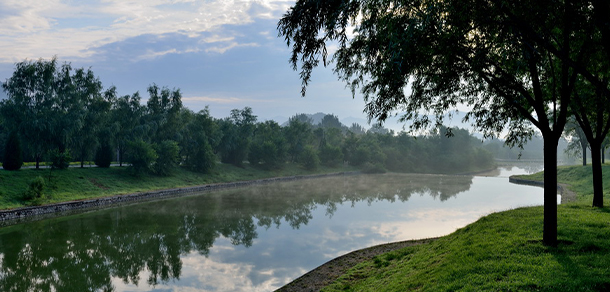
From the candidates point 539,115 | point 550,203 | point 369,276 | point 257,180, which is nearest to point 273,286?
point 369,276

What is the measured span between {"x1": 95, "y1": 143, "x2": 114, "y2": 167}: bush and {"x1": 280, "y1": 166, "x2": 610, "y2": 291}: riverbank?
41317mm

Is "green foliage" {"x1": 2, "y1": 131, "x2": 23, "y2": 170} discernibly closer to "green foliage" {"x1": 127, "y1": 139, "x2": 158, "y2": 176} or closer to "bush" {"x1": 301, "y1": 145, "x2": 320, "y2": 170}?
"green foliage" {"x1": 127, "y1": 139, "x2": 158, "y2": 176}

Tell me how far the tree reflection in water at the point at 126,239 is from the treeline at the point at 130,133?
12.7m

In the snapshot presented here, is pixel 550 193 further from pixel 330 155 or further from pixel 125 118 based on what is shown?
pixel 330 155

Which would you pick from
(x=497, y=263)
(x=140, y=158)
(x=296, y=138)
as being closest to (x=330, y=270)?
(x=497, y=263)

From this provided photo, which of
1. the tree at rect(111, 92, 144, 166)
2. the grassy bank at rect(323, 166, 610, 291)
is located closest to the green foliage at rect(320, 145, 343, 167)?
the tree at rect(111, 92, 144, 166)

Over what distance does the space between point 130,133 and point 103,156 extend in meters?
7.27

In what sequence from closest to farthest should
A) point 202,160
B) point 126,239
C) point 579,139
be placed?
point 126,239 → point 579,139 → point 202,160

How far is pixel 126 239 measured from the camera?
20656 millimetres

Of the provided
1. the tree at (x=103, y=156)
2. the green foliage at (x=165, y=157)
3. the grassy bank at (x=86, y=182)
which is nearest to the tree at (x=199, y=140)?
the grassy bank at (x=86, y=182)

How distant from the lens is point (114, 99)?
162ft

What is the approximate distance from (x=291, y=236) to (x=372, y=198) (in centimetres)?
2062

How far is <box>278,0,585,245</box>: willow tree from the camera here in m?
8.00

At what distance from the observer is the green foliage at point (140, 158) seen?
145ft
